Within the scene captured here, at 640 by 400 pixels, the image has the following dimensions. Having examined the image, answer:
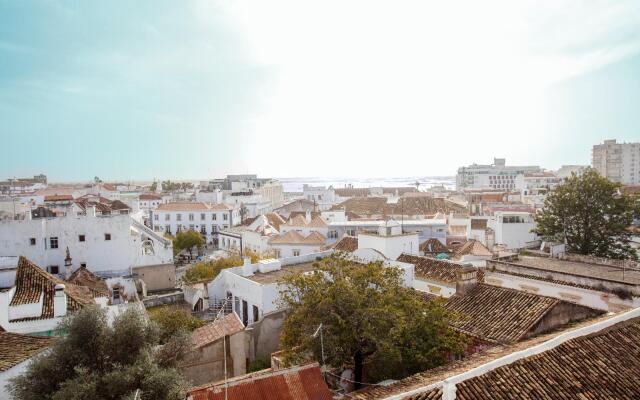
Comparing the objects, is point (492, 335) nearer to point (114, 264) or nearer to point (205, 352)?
point (205, 352)

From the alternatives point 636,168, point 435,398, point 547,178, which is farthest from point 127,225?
point 636,168

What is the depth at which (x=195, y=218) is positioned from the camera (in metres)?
69.6

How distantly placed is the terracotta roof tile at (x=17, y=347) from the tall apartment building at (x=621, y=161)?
447ft

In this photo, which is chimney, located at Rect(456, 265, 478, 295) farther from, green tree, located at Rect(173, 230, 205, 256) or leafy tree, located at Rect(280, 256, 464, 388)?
green tree, located at Rect(173, 230, 205, 256)

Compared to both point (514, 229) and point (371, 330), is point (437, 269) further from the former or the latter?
point (514, 229)

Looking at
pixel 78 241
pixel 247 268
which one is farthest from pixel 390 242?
pixel 78 241

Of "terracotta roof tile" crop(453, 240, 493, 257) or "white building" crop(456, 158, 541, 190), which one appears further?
"white building" crop(456, 158, 541, 190)

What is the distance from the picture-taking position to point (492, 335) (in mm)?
15875

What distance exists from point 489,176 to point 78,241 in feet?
433

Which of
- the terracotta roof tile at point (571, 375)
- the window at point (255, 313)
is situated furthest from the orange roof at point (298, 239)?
the terracotta roof tile at point (571, 375)

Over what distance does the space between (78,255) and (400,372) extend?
90.2 feet

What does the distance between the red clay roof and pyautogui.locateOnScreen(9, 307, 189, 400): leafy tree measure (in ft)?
2.54

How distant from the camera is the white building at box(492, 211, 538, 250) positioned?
43344mm

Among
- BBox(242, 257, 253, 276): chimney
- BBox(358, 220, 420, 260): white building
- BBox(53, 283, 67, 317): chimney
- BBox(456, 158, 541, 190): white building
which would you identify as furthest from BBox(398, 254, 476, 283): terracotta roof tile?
BBox(456, 158, 541, 190): white building
